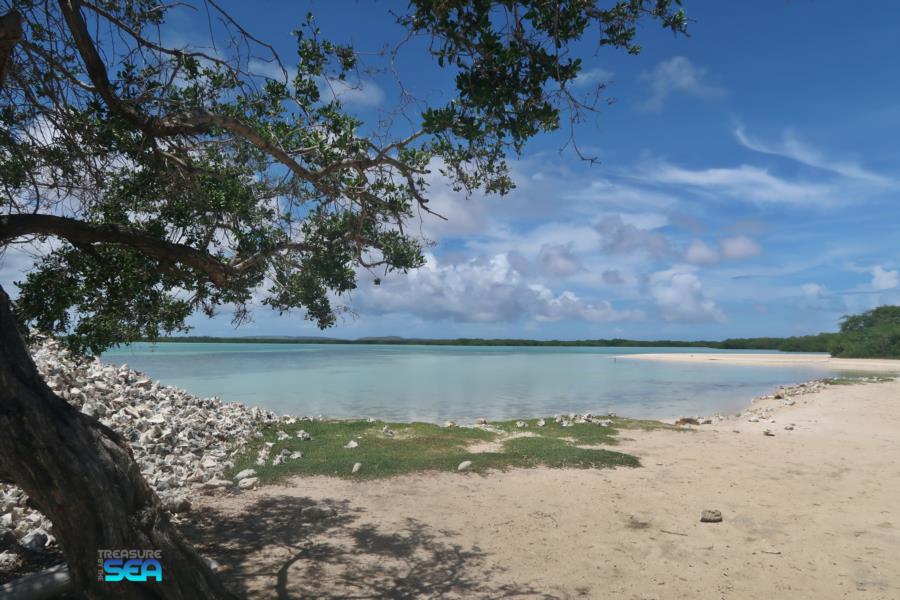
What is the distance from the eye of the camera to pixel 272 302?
7875mm

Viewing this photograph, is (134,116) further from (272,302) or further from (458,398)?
(458,398)

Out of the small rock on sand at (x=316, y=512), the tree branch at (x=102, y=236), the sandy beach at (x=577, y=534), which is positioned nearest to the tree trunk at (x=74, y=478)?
the tree branch at (x=102, y=236)

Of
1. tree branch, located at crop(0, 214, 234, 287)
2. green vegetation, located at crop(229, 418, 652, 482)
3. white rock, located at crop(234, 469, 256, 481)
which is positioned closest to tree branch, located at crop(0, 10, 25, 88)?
tree branch, located at crop(0, 214, 234, 287)

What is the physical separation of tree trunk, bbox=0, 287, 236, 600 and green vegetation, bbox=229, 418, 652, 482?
235 inches

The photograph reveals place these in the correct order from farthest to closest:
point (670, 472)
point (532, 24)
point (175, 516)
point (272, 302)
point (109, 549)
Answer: point (670, 472) → point (272, 302) → point (175, 516) → point (532, 24) → point (109, 549)

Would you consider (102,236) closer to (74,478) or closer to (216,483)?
(74,478)

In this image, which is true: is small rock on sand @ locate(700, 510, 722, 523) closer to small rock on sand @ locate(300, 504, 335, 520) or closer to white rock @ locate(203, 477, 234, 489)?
small rock on sand @ locate(300, 504, 335, 520)

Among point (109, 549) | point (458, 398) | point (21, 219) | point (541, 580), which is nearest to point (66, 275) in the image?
point (21, 219)

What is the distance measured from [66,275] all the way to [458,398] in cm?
2170

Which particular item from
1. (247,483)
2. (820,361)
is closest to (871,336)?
(820,361)

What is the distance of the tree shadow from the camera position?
539cm

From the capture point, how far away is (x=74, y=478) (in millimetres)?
3377

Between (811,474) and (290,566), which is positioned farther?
(811,474)

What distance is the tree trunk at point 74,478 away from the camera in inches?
131
